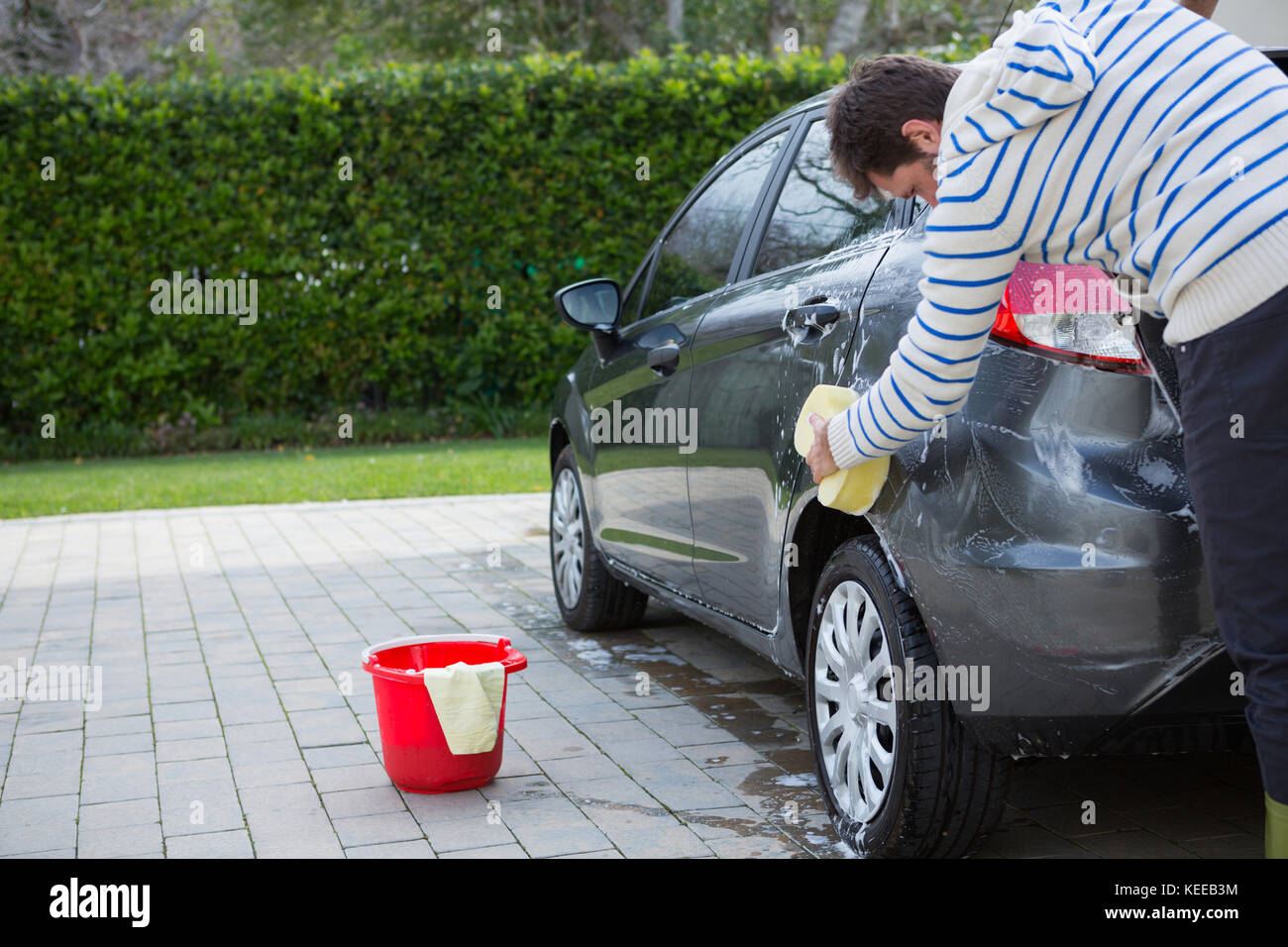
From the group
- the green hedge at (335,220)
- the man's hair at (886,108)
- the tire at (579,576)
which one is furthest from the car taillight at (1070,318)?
the green hedge at (335,220)

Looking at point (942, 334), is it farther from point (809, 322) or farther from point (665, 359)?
point (665, 359)

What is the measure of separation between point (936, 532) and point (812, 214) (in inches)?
52.7

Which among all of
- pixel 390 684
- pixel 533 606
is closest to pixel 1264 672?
pixel 390 684

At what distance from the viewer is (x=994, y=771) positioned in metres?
2.89

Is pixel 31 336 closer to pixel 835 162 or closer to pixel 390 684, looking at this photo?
pixel 390 684

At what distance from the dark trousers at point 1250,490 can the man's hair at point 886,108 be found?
0.75 metres

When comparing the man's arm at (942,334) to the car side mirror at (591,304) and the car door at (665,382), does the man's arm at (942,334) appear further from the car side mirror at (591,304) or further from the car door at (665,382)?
the car side mirror at (591,304)

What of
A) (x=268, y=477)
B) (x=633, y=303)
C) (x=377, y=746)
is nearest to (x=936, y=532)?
(x=377, y=746)

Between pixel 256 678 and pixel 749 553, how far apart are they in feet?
7.21

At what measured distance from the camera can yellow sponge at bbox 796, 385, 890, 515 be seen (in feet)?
9.42

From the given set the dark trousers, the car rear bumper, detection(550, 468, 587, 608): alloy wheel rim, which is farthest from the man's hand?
detection(550, 468, 587, 608): alloy wheel rim

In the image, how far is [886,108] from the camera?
2.61 metres

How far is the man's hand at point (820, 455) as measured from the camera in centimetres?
288

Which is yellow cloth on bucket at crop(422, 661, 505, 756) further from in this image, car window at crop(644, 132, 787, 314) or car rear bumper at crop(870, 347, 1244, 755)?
car window at crop(644, 132, 787, 314)
